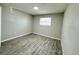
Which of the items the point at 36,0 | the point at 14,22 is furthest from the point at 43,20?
the point at 36,0

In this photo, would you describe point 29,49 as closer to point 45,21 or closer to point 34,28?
point 45,21

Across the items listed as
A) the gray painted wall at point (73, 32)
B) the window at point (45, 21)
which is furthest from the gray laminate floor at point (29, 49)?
the window at point (45, 21)

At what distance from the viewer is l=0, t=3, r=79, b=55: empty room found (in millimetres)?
2660

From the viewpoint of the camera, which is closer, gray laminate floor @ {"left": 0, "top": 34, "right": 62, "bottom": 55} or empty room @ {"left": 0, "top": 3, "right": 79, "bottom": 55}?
gray laminate floor @ {"left": 0, "top": 34, "right": 62, "bottom": 55}

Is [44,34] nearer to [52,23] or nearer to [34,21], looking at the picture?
[52,23]

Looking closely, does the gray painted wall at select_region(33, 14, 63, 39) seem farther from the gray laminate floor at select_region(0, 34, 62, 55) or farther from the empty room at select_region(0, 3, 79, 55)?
the gray laminate floor at select_region(0, 34, 62, 55)

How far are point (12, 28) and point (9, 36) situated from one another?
601 millimetres

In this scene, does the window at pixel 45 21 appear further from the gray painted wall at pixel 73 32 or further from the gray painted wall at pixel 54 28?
the gray painted wall at pixel 73 32

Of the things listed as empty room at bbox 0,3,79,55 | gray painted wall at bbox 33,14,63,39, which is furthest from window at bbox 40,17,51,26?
gray painted wall at bbox 33,14,63,39

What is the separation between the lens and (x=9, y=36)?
394 cm

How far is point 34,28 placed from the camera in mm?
6801

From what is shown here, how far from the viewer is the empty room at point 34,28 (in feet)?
8.73

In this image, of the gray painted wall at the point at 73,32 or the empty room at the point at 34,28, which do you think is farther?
the empty room at the point at 34,28

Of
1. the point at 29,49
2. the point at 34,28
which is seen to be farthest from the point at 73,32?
the point at 34,28
